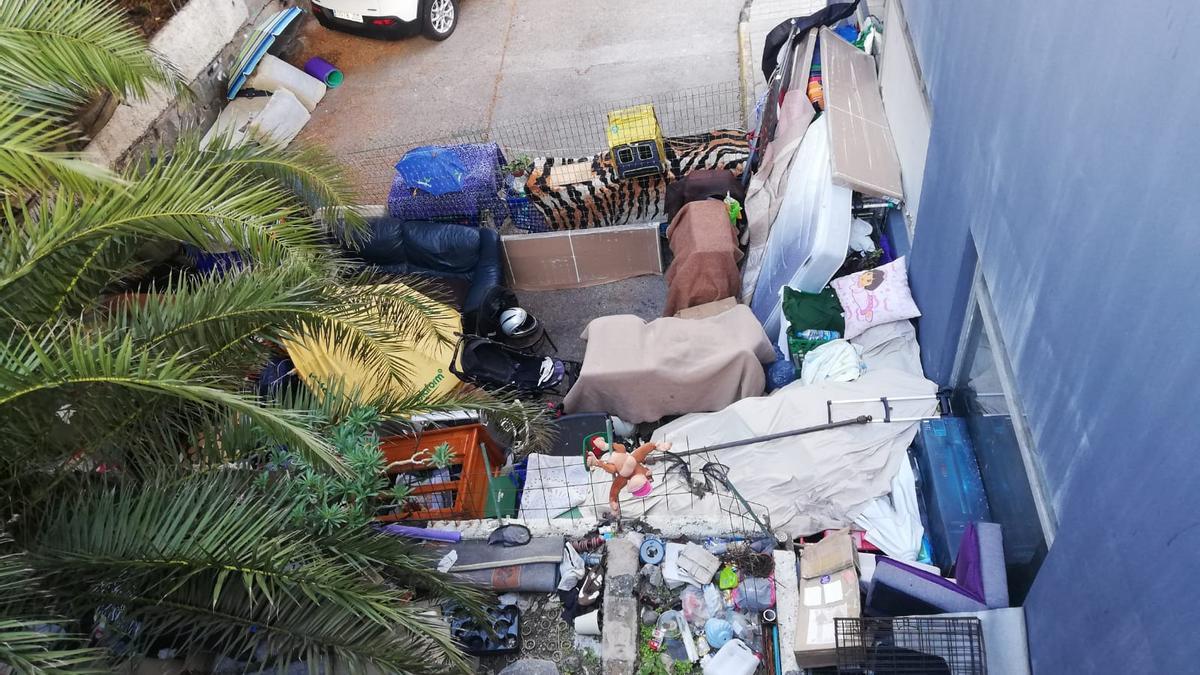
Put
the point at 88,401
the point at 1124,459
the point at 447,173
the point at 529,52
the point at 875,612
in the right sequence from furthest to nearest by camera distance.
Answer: the point at 529,52 < the point at 447,173 < the point at 875,612 < the point at 88,401 < the point at 1124,459

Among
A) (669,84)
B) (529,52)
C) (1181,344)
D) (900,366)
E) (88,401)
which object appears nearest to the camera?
(1181,344)

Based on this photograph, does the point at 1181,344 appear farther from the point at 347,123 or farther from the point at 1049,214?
the point at 347,123

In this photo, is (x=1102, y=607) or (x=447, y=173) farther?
(x=447, y=173)

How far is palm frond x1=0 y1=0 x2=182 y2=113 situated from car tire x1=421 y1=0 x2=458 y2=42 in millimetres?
8206

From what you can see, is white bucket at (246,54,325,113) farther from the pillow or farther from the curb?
the pillow

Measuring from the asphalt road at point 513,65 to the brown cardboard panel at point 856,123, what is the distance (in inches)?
104

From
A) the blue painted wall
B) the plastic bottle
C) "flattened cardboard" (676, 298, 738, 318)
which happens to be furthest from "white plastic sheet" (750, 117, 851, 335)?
the blue painted wall

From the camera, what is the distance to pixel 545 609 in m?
5.19

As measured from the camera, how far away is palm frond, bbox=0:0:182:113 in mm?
4098

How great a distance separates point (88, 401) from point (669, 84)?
9.10 meters

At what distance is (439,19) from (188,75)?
146 inches

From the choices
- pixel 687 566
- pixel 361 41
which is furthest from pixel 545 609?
pixel 361 41

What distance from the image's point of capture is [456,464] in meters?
6.46

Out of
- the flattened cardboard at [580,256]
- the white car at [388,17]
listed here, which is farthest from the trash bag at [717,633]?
the white car at [388,17]
